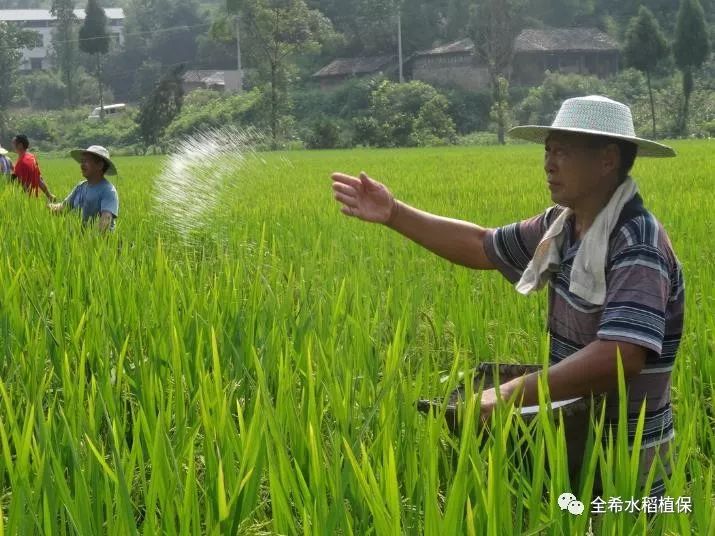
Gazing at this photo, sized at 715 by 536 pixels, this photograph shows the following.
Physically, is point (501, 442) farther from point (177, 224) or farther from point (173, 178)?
point (177, 224)

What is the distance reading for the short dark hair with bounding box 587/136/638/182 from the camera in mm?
2105

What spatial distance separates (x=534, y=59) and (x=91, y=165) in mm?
43156

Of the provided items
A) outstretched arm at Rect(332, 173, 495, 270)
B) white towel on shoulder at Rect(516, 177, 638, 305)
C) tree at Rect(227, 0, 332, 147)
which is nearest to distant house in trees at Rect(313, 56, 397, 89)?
tree at Rect(227, 0, 332, 147)

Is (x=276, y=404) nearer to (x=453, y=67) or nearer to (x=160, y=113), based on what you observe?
(x=160, y=113)

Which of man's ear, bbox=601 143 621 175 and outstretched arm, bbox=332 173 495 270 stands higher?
man's ear, bbox=601 143 621 175

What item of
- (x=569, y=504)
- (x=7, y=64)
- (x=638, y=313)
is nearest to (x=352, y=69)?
(x=7, y=64)

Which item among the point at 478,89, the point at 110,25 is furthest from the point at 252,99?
the point at 110,25

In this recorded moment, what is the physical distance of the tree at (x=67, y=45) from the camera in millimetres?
57938

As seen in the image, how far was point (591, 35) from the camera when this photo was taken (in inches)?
1930

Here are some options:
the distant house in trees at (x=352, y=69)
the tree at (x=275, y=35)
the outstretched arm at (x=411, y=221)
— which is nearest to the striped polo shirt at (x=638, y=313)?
the outstretched arm at (x=411, y=221)

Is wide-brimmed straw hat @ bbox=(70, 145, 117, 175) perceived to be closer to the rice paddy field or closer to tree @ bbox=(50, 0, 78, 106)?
the rice paddy field

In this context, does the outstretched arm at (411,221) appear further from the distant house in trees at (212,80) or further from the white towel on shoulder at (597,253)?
the distant house in trees at (212,80)

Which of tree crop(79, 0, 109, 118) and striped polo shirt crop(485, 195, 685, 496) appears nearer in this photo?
striped polo shirt crop(485, 195, 685, 496)

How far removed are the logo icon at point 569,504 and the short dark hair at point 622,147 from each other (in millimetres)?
999
